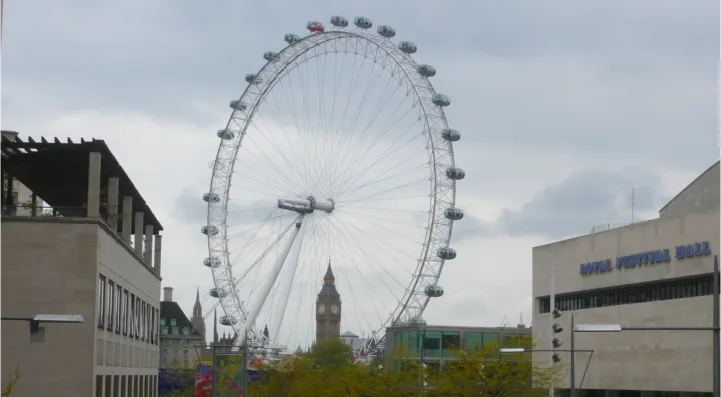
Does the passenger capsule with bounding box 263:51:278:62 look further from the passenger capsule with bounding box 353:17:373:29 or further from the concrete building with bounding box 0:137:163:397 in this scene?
the concrete building with bounding box 0:137:163:397

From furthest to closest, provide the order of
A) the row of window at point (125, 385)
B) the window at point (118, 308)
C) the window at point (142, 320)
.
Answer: the window at point (142, 320) < the window at point (118, 308) < the row of window at point (125, 385)

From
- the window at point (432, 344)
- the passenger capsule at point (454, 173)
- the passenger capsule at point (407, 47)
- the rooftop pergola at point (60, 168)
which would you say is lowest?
the window at point (432, 344)

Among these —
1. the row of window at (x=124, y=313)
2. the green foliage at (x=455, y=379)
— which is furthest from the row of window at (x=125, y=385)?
the green foliage at (x=455, y=379)

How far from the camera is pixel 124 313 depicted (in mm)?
57000

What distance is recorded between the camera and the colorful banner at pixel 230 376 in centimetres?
6089

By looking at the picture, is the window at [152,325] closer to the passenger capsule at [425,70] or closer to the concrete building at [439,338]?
the passenger capsule at [425,70]

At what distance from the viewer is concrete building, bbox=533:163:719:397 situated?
194ft

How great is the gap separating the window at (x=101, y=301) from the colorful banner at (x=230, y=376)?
7.28m

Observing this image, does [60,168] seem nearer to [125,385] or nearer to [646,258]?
[125,385]

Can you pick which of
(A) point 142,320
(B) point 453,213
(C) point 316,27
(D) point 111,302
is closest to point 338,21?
(C) point 316,27

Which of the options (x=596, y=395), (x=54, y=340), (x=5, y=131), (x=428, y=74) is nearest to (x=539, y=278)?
(x=596, y=395)

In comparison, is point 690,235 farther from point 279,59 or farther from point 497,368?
point 279,59

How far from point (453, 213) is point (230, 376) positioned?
19.8 meters

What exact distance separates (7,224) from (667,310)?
31.3 m
